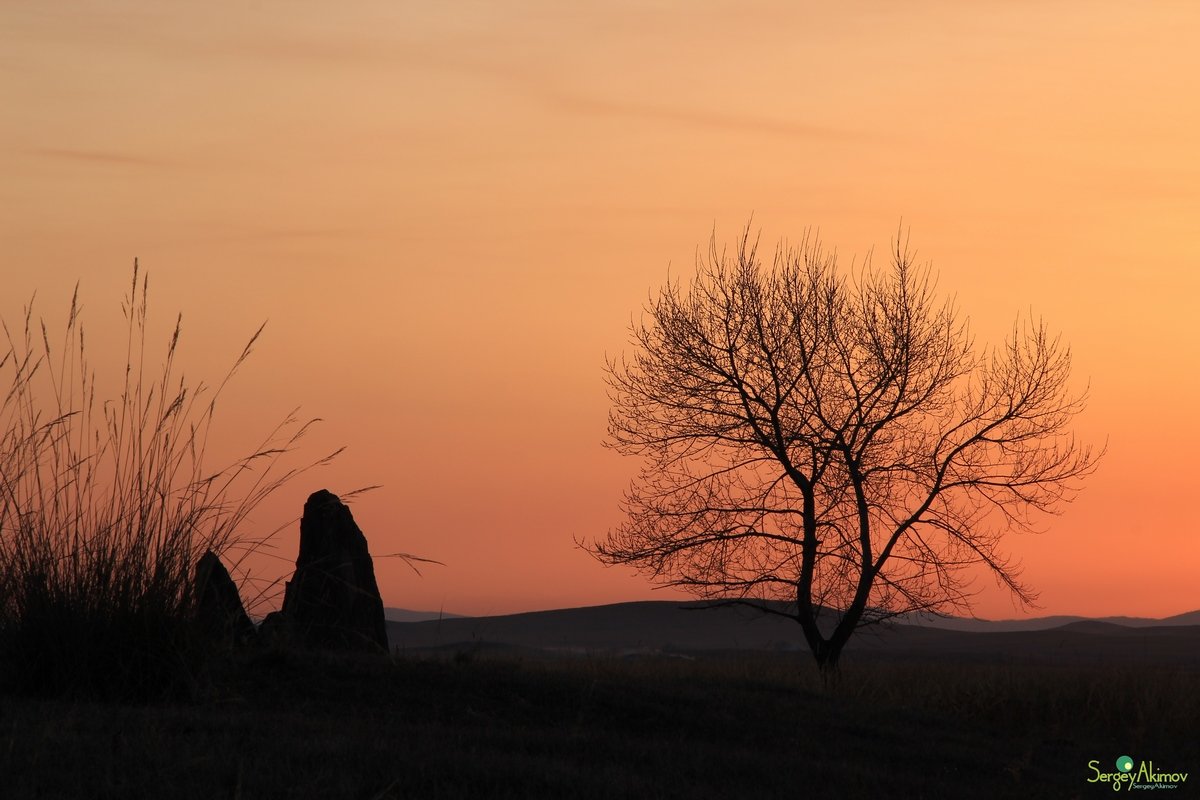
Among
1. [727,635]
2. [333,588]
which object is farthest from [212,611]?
[727,635]

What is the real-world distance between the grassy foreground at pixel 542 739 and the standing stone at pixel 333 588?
1877 mm

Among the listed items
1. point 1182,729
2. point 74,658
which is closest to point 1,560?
point 74,658

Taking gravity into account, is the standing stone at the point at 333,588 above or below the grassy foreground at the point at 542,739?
above

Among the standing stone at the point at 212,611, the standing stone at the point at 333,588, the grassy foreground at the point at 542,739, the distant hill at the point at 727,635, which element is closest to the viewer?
the grassy foreground at the point at 542,739

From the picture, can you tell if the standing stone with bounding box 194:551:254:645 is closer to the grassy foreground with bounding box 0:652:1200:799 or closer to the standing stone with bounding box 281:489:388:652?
the grassy foreground with bounding box 0:652:1200:799

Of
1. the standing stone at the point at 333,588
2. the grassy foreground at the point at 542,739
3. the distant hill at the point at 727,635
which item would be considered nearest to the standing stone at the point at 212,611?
the grassy foreground at the point at 542,739

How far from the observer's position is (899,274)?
20297 mm

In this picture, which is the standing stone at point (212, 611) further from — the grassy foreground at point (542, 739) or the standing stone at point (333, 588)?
the standing stone at point (333, 588)

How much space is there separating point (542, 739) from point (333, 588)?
19.2ft

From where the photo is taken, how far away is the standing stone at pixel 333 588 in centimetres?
1334

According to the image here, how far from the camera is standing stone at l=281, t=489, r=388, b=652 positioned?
43.8ft

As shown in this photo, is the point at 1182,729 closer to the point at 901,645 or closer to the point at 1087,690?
the point at 1087,690

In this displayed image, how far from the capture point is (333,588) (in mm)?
14070

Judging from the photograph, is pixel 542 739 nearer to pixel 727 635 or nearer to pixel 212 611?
pixel 212 611
